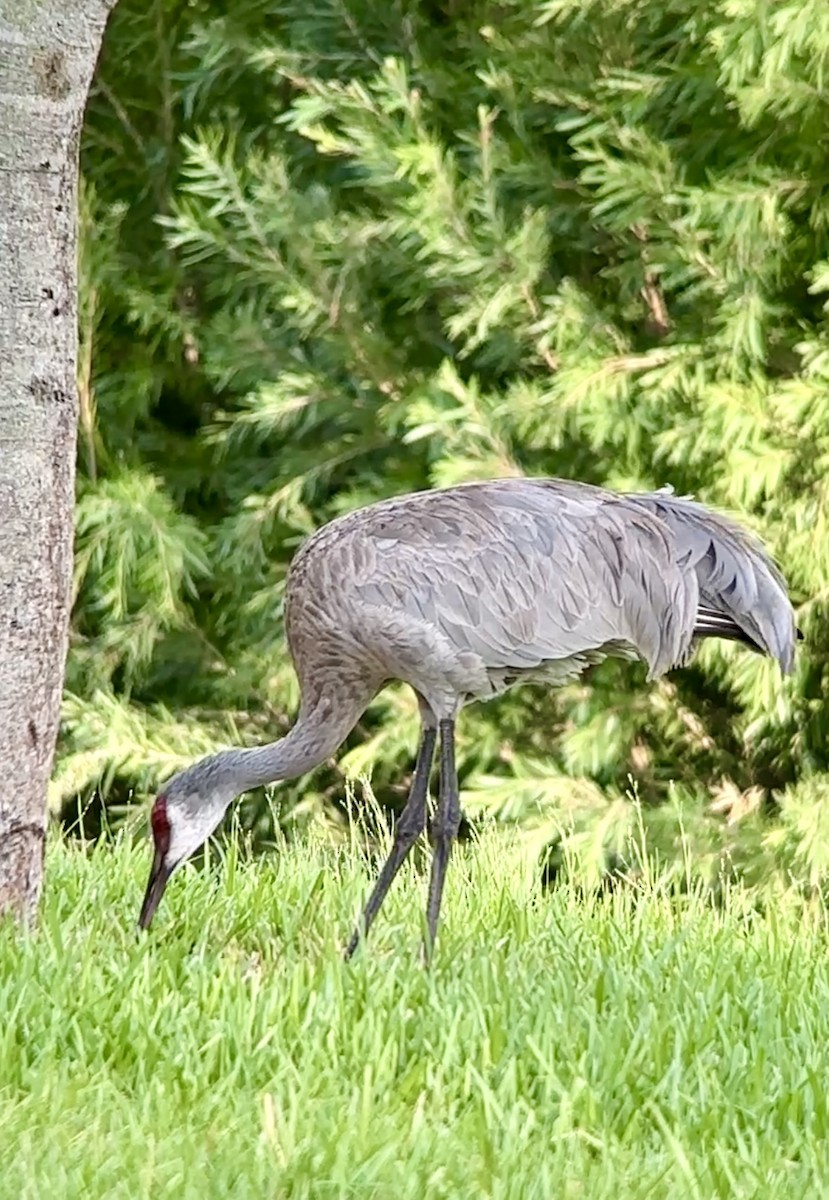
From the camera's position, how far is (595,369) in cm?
583

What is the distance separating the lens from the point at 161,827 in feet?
12.5

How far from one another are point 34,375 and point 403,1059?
1384 millimetres

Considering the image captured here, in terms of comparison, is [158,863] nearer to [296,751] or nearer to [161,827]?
[161,827]

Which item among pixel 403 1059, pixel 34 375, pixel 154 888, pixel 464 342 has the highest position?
pixel 34 375

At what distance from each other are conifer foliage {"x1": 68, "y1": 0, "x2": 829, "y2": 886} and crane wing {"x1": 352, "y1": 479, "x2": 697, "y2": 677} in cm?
170

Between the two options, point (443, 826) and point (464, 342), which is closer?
point (443, 826)

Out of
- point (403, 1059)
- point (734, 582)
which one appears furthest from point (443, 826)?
point (403, 1059)

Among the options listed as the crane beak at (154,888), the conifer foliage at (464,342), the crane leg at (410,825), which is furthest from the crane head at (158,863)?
the conifer foliage at (464,342)

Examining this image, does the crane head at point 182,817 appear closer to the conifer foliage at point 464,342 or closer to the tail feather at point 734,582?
the tail feather at point 734,582

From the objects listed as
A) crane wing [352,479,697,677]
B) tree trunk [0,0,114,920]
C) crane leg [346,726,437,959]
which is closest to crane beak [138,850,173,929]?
tree trunk [0,0,114,920]

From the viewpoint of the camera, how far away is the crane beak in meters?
3.60

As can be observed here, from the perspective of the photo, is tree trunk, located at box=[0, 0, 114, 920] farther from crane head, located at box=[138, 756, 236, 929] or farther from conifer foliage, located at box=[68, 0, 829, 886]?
conifer foliage, located at box=[68, 0, 829, 886]

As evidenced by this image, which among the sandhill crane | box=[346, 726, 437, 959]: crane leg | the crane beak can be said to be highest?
the sandhill crane

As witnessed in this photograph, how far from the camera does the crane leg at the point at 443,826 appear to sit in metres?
3.63
